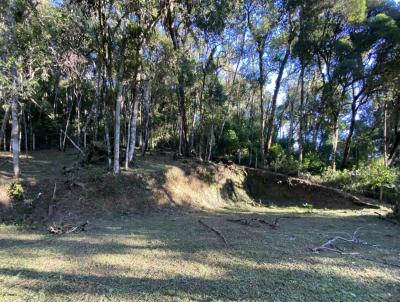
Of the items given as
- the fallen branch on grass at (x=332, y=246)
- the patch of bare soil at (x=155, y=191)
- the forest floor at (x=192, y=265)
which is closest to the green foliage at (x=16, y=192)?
the patch of bare soil at (x=155, y=191)

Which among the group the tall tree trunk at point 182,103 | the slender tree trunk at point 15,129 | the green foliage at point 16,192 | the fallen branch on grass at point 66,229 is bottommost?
the fallen branch on grass at point 66,229

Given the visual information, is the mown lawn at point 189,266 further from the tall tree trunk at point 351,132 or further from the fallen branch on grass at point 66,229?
the tall tree trunk at point 351,132

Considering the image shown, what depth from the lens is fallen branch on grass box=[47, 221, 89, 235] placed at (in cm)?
695

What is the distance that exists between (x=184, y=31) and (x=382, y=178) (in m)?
12.4

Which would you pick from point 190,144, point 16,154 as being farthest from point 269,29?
point 16,154

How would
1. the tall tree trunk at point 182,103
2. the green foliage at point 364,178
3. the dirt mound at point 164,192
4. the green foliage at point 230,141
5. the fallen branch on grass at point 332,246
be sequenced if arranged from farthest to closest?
the green foliage at point 230,141 < the green foliage at point 364,178 < the tall tree trunk at point 182,103 < the dirt mound at point 164,192 < the fallen branch on grass at point 332,246

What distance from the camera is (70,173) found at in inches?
412

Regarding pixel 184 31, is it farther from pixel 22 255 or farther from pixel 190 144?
pixel 22 255

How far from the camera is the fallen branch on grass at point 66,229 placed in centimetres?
695

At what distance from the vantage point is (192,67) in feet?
39.7

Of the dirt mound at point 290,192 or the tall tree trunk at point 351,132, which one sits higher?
the tall tree trunk at point 351,132

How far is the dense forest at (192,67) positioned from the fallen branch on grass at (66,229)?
3304 millimetres

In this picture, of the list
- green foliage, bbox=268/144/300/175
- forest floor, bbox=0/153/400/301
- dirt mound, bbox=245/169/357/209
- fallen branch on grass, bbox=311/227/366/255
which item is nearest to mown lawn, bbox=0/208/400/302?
forest floor, bbox=0/153/400/301

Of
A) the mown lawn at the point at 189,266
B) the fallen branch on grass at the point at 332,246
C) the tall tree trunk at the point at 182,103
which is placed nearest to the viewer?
the mown lawn at the point at 189,266
